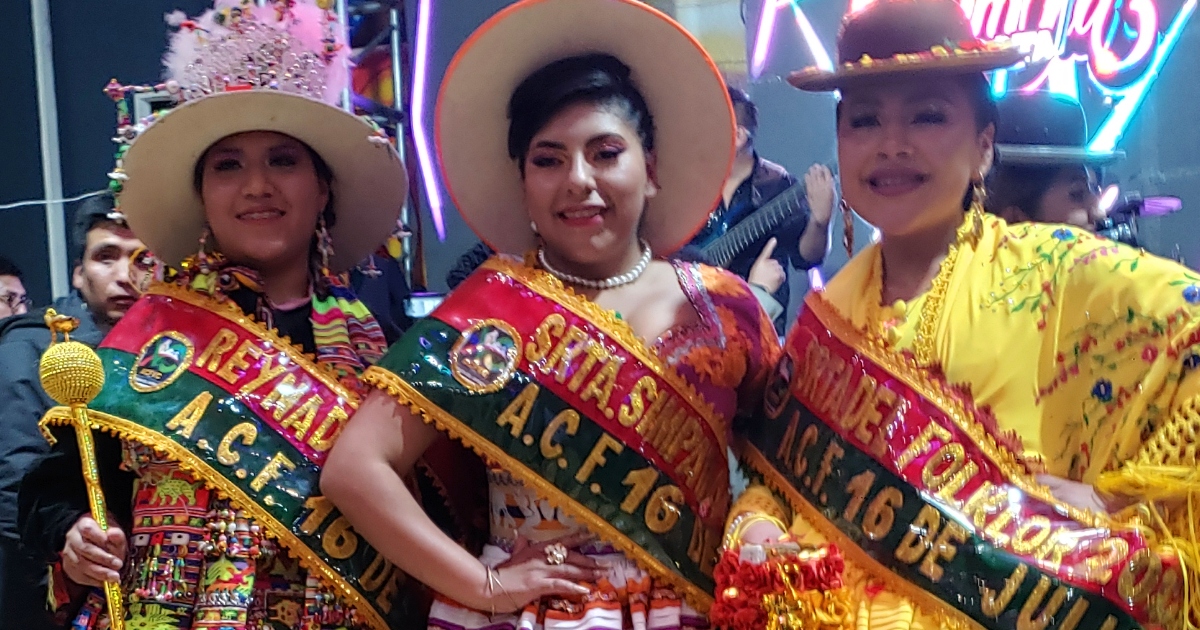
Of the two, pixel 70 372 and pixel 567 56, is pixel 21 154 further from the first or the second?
pixel 567 56

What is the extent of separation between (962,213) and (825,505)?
53 cm

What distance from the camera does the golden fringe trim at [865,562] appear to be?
4.95 ft

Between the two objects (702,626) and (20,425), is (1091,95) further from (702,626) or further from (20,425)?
(20,425)

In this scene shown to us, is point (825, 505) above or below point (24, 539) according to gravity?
above

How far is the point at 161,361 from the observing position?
1.95 m

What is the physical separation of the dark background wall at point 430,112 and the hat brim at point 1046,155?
0.22 metres

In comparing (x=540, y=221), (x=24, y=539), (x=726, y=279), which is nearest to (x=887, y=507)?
(x=726, y=279)

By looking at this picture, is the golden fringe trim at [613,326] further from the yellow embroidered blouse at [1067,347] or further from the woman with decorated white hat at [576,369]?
the yellow embroidered blouse at [1067,347]

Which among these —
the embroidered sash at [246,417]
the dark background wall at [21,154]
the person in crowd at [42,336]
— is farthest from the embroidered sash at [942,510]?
the dark background wall at [21,154]

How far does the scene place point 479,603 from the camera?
1.74 m

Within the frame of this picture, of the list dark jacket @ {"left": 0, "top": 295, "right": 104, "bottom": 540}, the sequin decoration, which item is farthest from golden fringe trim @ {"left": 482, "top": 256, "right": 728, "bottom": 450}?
dark jacket @ {"left": 0, "top": 295, "right": 104, "bottom": 540}

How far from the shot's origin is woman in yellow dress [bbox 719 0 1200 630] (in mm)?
1439

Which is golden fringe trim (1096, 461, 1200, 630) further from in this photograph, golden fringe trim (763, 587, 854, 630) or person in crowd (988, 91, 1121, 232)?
person in crowd (988, 91, 1121, 232)

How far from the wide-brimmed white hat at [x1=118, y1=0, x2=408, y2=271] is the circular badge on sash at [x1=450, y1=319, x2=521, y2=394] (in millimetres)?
551
